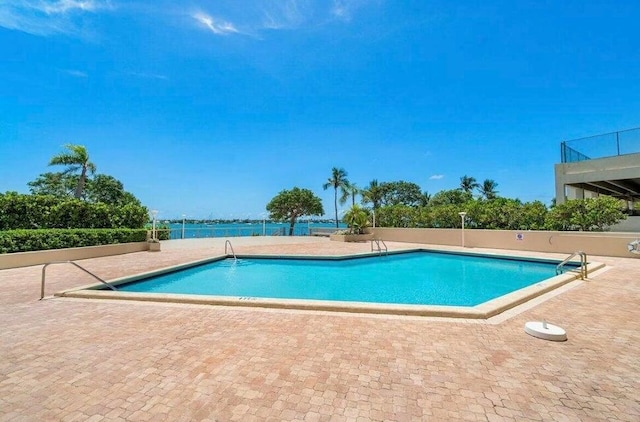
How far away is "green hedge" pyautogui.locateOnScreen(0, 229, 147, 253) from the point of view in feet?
28.7

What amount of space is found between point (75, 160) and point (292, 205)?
17.9 m

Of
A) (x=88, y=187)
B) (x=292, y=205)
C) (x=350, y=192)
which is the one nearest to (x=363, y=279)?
(x=350, y=192)

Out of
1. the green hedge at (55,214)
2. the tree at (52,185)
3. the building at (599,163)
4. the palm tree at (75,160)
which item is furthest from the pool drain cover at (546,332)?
the tree at (52,185)

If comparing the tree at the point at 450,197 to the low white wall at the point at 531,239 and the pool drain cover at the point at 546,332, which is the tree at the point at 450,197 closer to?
the low white wall at the point at 531,239

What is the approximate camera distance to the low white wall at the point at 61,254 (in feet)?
27.9

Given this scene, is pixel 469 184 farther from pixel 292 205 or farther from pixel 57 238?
pixel 57 238

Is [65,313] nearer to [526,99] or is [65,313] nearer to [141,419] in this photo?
[141,419]

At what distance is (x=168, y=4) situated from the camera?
901 centimetres

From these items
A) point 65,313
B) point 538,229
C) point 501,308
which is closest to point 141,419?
point 65,313

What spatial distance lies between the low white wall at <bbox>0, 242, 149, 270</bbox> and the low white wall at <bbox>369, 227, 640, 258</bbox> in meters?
14.9

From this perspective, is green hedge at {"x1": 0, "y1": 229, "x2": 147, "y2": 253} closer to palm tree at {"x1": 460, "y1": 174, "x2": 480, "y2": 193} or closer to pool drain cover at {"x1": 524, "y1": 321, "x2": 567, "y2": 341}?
pool drain cover at {"x1": 524, "y1": 321, "x2": 567, "y2": 341}

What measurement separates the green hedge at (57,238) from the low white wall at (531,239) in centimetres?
1507

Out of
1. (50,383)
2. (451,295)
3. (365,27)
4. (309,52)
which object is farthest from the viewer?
(309,52)

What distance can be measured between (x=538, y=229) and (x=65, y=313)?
683 inches
